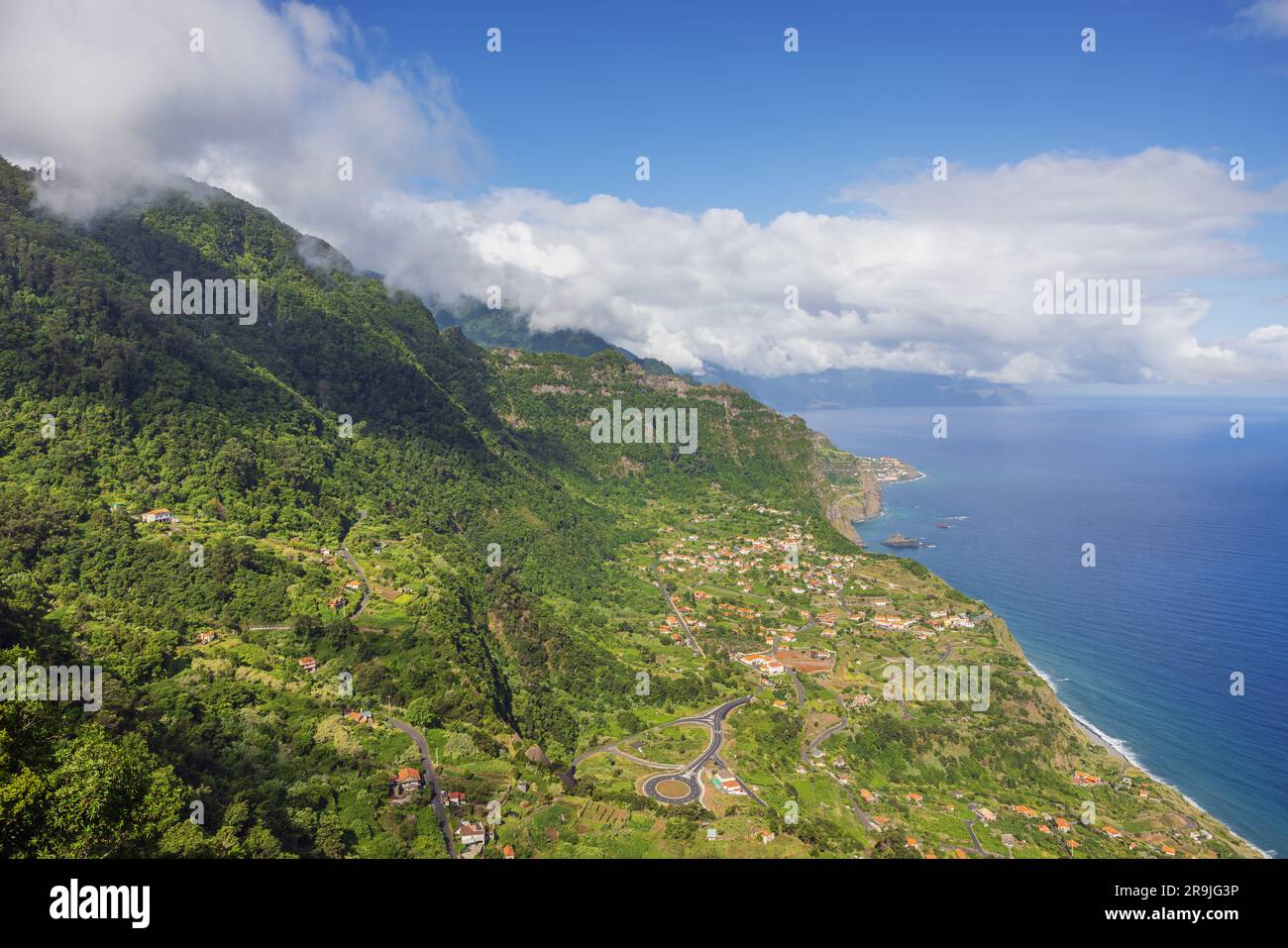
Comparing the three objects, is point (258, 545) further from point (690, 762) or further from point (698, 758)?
point (698, 758)

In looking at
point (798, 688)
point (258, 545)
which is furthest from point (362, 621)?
point (798, 688)

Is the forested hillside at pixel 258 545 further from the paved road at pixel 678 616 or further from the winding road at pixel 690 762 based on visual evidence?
the winding road at pixel 690 762

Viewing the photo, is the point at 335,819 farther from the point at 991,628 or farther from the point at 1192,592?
the point at 1192,592

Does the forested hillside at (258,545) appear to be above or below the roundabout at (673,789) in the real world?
above

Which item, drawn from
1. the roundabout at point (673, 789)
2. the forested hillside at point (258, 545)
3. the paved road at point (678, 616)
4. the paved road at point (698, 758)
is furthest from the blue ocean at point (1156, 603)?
the roundabout at point (673, 789)

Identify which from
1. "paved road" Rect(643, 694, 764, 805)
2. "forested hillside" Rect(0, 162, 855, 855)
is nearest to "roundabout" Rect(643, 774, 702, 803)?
"paved road" Rect(643, 694, 764, 805)
